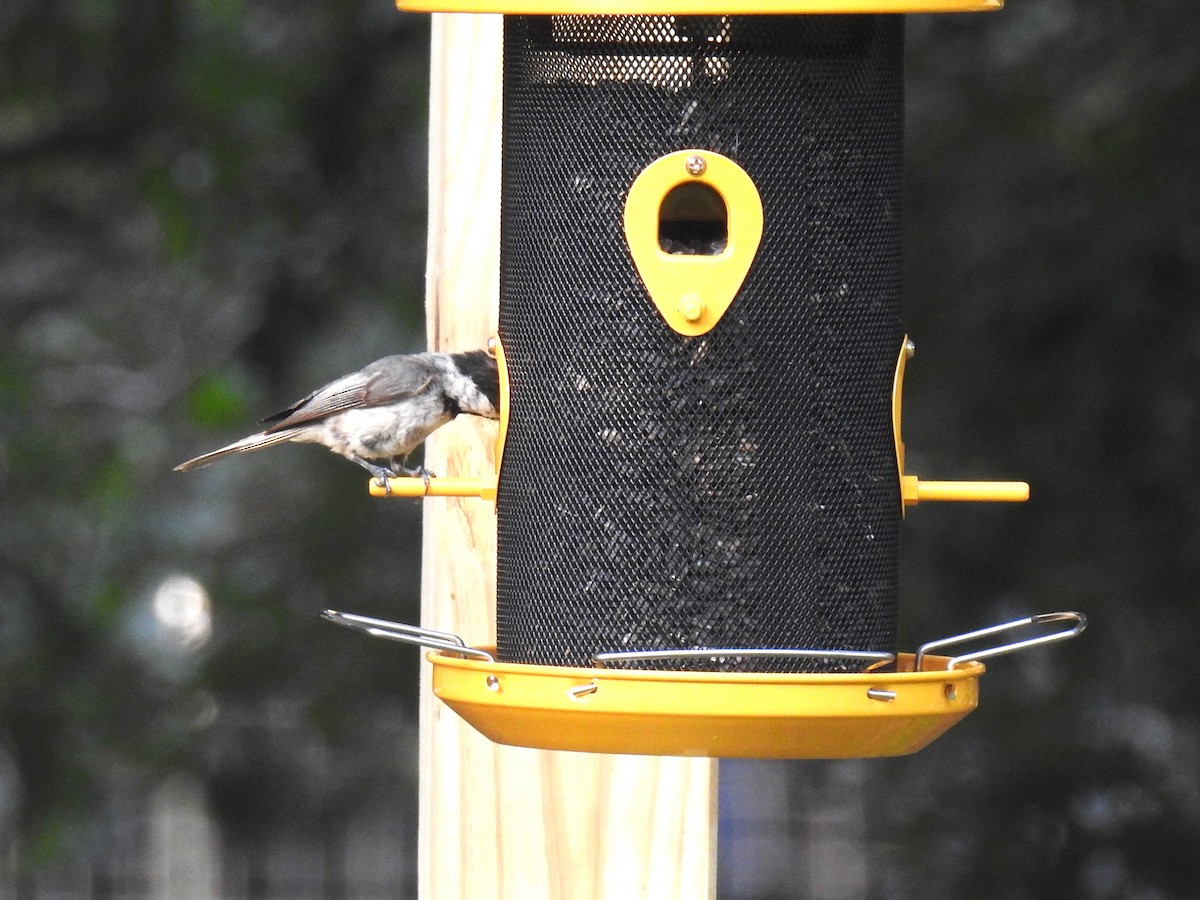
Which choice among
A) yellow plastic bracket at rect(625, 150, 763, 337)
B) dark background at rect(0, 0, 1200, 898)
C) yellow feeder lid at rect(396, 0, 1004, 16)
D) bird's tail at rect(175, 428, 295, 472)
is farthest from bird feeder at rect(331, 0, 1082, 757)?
dark background at rect(0, 0, 1200, 898)

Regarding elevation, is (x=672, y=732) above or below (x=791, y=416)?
below

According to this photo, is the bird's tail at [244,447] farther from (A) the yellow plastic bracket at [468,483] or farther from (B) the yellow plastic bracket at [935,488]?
(B) the yellow plastic bracket at [935,488]

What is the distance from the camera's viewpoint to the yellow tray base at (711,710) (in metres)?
2.78

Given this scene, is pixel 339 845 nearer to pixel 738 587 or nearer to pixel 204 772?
pixel 204 772

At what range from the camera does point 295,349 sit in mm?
7320

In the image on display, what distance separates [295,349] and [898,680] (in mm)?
4799

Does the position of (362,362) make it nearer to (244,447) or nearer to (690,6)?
(244,447)

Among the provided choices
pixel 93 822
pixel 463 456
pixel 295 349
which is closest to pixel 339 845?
Result: pixel 93 822

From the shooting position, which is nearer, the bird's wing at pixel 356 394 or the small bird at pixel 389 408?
the small bird at pixel 389 408

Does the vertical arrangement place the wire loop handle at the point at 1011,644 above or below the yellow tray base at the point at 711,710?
above

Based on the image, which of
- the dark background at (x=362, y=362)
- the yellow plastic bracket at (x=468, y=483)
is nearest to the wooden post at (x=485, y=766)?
the yellow plastic bracket at (x=468, y=483)

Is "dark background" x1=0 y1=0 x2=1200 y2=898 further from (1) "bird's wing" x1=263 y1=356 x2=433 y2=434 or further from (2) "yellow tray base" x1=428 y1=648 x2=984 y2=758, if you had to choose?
(2) "yellow tray base" x1=428 y1=648 x2=984 y2=758

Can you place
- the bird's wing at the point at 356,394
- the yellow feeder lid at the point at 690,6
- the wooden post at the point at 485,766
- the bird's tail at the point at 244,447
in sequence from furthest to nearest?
the bird's tail at the point at 244,447 → the bird's wing at the point at 356,394 → the wooden post at the point at 485,766 → the yellow feeder lid at the point at 690,6

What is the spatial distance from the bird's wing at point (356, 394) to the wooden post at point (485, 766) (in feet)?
2.00
